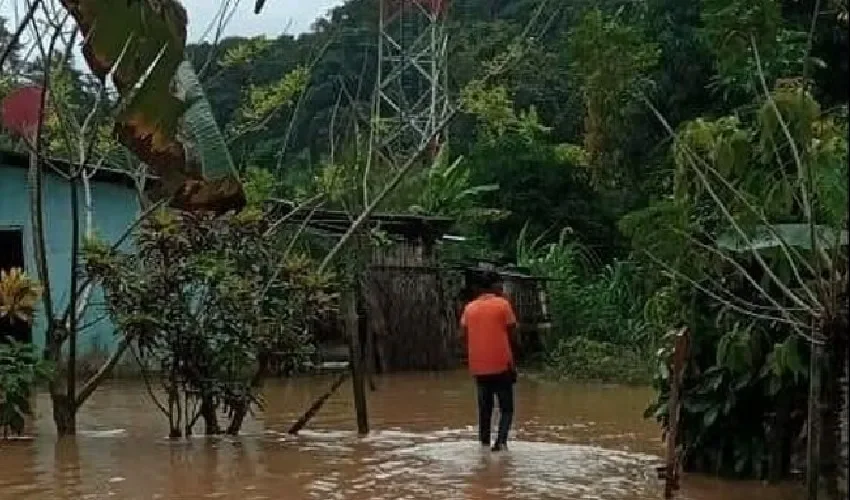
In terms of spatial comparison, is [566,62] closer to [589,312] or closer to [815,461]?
[589,312]

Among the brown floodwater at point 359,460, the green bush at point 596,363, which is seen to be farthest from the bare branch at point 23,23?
the green bush at point 596,363

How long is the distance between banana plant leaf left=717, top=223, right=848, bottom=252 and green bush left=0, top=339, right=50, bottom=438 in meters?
6.67

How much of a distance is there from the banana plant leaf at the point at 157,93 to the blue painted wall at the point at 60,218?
12033mm

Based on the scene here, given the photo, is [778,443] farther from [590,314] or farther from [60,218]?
[590,314]

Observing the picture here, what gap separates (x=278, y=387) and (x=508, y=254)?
970 centimetres

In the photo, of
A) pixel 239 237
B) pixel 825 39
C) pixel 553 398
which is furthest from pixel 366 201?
pixel 825 39

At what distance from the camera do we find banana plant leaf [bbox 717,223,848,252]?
881cm

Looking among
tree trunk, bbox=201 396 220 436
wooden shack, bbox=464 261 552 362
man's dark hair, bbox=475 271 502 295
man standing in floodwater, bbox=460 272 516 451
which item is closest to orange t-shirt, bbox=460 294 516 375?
man standing in floodwater, bbox=460 272 516 451

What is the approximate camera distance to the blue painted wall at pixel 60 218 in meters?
20.4

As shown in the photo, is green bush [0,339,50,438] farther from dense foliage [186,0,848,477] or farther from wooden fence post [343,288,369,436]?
dense foliage [186,0,848,477]

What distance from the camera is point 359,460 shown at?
1188 centimetres

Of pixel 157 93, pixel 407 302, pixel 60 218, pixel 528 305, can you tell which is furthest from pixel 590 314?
pixel 157 93

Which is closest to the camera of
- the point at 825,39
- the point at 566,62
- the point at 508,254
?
the point at 825,39

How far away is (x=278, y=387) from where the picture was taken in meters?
20.1
